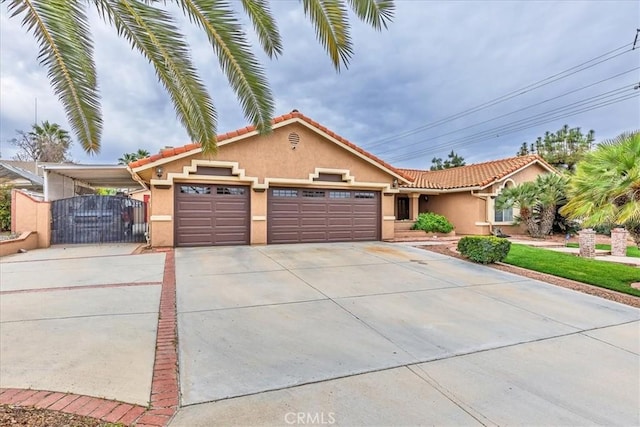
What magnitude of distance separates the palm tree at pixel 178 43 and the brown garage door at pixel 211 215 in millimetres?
9039

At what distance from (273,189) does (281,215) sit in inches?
47.5

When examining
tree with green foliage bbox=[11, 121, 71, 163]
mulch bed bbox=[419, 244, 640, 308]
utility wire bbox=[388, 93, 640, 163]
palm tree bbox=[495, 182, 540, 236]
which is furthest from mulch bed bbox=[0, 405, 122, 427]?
tree with green foliage bbox=[11, 121, 71, 163]

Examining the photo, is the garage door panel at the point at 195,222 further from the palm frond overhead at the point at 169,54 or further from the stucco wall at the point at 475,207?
the stucco wall at the point at 475,207

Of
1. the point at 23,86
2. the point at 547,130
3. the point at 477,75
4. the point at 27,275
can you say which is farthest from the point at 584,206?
the point at 547,130

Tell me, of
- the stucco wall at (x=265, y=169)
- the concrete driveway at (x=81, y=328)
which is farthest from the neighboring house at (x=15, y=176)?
the concrete driveway at (x=81, y=328)

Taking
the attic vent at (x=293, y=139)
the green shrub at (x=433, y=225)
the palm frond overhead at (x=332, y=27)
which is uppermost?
the attic vent at (x=293, y=139)

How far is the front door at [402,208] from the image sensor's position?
22152mm

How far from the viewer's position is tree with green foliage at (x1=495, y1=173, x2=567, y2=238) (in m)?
17.3

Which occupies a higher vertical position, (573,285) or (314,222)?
(314,222)

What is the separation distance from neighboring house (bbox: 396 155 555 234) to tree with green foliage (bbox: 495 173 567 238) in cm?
75

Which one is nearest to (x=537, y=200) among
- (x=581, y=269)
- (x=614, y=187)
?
(x=581, y=269)

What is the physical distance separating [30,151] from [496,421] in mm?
45536

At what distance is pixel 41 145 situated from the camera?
33.8 metres

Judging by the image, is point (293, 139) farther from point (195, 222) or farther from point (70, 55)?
point (70, 55)
